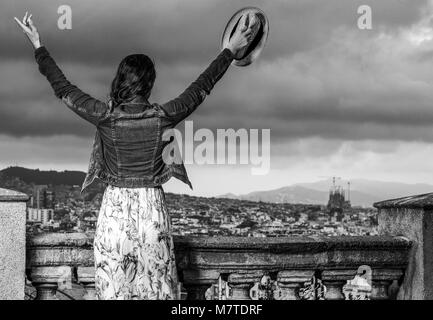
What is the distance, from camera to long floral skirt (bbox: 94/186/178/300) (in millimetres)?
5379

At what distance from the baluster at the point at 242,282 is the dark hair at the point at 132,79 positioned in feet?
5.56

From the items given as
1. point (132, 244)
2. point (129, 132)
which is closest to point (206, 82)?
point (129, 132)

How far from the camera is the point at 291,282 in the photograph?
655 centimetres

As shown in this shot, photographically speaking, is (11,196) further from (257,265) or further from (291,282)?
(291,282)

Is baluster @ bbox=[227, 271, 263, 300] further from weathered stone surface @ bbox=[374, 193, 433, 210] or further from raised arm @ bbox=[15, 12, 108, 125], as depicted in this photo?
raised arm @ bbox=[15, 12, 108, 125]

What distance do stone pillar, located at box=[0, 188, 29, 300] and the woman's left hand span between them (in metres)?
1.02

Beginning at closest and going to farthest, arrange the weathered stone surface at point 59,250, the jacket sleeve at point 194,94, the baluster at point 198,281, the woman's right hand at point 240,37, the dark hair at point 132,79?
the dark hair at point 132,79 < the jacket sleeve at point 194,94 < the woman's right hand at point 240,37 < the weathered stone surface at point 59,250 < the baluster at point 198,281

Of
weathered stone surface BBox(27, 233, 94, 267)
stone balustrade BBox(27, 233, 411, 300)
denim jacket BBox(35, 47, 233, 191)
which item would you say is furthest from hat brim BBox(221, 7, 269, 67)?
weathered stone surface BBox(27, 233, 94, 267)

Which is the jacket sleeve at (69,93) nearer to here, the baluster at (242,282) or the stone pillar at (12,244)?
the stone pillar at (12,244)

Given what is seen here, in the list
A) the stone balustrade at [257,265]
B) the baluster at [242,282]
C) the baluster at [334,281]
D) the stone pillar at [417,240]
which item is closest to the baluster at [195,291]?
the stone balustrade at [257,265]

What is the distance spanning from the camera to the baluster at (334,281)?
21.9 ft

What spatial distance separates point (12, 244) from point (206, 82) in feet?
5.66
